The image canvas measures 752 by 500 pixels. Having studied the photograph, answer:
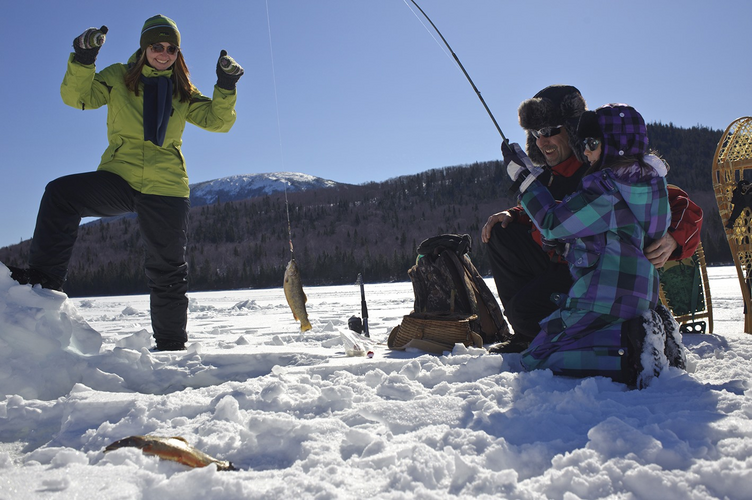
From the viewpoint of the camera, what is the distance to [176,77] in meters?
3.20

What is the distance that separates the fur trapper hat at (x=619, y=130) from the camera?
6.34ft

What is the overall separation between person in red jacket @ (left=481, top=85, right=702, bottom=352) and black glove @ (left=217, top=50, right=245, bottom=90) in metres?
1.91

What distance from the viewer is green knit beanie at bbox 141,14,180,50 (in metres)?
2.99

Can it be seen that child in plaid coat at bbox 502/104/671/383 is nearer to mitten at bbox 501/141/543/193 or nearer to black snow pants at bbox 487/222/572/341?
mitten at bbox 501/141/543/193

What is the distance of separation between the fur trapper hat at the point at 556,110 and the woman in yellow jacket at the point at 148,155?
6.40 ft

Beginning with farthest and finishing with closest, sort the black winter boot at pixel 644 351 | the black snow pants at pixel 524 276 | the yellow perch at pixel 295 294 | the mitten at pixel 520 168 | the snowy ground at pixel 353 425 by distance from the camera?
the yellow perch at pixel 295 294 < the black snow pants at pixel 524 276 < the mitten at pixel 520 168 < the black winter boot at pixel 644 351 < the snowy ground at pixel 353 425

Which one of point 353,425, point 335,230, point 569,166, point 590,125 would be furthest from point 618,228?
point 335,230

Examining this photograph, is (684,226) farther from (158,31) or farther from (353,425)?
(158,31)

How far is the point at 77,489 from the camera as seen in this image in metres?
1.04

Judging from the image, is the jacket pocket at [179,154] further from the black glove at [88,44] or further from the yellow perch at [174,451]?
the yellow perch at [174,451]

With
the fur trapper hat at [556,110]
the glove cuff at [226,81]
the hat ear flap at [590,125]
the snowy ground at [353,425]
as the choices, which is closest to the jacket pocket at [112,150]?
the glove cuff at [226,81]

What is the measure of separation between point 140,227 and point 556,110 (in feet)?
9.05

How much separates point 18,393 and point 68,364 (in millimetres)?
237

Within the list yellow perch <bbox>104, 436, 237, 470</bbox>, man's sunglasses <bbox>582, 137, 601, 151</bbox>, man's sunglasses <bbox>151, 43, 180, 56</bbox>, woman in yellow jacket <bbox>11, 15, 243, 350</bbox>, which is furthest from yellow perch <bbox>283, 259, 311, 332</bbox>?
yellow perch <bbox>104, 436, 237, 470</bbox>
